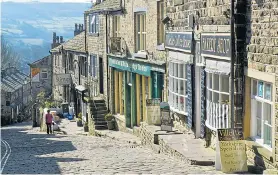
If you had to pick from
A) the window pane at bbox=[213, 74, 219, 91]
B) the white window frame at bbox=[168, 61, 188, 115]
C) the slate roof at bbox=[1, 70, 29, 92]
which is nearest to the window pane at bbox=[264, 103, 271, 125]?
the window pane at bbox=[213, 74, 219, 91]

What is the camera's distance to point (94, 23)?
102 ft

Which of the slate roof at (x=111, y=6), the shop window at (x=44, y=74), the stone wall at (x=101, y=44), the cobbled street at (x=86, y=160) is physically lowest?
the shop window at (x=44, y=74)

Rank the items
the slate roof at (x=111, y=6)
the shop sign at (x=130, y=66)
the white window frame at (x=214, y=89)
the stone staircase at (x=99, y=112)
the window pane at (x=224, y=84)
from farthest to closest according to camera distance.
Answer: the stone staircase at (x=99, y=112) < the slate roof at (x=111, y=6) < the shop sign at (x=130, y=66) < the white window frame at (x=214, y=89) < the window pane at (x=224, y=84)

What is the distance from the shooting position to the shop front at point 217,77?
12641 millimetres

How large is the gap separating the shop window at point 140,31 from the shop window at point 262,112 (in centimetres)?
1151

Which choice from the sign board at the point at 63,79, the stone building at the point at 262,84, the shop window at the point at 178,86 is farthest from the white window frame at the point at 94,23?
the stone building at the point at 262,84

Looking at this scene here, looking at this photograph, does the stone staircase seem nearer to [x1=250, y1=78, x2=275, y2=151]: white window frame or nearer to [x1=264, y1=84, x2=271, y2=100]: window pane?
[x1=250, y1=78, x2=275, y2=151]: white window frame

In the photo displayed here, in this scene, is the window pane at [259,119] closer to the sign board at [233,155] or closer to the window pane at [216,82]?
the sign board at [233,155]

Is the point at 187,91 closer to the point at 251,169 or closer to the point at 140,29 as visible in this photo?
the point at 251,169

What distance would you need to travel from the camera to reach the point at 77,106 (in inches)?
1598

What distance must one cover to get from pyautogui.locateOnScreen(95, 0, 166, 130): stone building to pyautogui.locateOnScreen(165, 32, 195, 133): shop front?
94.3 inches

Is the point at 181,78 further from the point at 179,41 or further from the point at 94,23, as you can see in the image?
the point at 94,23

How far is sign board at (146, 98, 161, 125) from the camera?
1909cm

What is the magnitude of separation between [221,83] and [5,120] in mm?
47942
